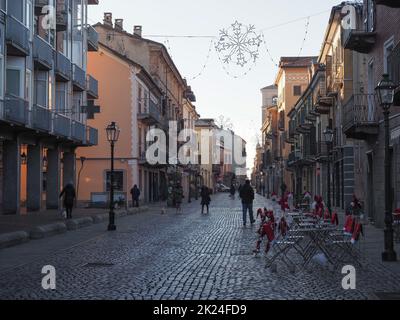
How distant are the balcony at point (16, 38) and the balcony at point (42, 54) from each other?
128cm

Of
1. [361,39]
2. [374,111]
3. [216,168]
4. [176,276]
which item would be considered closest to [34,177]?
[374,111]

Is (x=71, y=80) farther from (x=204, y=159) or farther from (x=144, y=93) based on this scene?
(x=204, y=159)

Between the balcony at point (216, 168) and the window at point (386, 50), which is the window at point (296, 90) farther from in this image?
the window at point (386, 50)

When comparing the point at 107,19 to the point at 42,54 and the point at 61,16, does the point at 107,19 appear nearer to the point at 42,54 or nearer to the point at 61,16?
the point at 61,16

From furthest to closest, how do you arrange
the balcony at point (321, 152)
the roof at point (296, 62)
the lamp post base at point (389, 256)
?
1. the roof at point (296, 62)
2. the balcony at point (321, 152)
3. the lamp post base at point (389, 256)

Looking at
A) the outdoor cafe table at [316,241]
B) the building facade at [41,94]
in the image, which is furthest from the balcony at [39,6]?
the outdoor cafe table at [316,241]

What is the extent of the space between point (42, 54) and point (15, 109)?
5250 mm

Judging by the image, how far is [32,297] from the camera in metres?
9.12

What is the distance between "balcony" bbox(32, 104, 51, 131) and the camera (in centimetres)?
2900

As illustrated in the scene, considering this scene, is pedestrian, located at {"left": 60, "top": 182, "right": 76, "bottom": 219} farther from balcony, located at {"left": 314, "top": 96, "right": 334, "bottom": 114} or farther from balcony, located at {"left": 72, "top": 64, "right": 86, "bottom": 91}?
balcony, located at {"left": 314, "top": 96, "right": 334, "bottom": 114}

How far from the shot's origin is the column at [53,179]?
34875 mm

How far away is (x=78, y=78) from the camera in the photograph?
3703 centimetres

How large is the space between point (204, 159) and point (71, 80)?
68.4m
